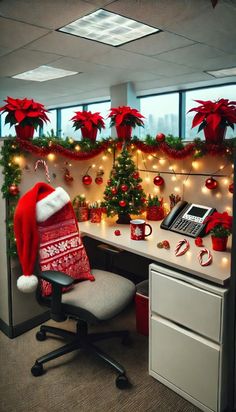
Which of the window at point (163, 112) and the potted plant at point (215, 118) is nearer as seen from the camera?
the potted plant at point (215, 118)

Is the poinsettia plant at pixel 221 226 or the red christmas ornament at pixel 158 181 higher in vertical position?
the red christmas ornament at pixel 158 181

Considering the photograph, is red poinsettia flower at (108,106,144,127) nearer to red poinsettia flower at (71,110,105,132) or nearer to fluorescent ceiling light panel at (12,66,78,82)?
red poinsettia flower at (71,110,105,132)

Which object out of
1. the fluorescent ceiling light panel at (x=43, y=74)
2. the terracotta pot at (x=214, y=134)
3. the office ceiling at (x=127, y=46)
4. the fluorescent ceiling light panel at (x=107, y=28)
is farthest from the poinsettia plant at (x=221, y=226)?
the fluorescent ceiling light panel at (x=43, y=74)

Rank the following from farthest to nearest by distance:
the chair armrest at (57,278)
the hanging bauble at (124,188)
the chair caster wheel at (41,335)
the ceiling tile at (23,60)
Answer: the ceiling tile at (23,60) → the hanging bauble at (124,188) → the chair caster wheel at (41,335) → the chair armrest at (57,278)

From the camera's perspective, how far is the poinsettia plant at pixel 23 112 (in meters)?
2.06

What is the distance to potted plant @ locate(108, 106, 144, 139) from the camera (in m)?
2.41

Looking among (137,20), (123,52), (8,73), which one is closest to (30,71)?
(8,73)

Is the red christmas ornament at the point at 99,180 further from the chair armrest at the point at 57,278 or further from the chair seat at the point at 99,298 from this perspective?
the chair armrest at the point at 57,278

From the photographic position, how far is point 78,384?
1.81m

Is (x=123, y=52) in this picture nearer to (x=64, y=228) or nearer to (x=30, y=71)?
(x=30, y=71)

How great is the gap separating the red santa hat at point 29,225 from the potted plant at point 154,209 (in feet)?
2.56

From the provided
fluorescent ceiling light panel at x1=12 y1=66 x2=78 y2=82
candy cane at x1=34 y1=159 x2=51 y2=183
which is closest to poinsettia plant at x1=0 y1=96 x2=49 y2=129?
candy cane at x1=34 y1=159 x2=51 y2=183

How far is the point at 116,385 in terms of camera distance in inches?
70.6

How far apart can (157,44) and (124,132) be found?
2.02m
